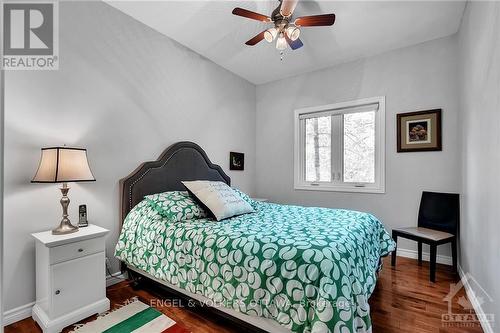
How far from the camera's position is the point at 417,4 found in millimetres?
2438

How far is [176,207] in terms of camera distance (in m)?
2.27

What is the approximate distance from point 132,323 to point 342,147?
128 inches

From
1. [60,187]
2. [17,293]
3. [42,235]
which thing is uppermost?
[60,187]

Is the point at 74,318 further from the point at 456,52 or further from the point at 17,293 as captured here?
the point at 456,52

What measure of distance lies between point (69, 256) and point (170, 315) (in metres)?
0.86

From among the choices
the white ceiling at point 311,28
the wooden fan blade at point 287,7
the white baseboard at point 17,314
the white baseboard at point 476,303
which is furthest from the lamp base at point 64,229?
the white baseboard at point 476,303

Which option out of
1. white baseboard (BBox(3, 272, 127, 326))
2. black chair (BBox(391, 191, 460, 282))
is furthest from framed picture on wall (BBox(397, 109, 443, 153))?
white baseboard (BBox(3, 272, 127, 326))

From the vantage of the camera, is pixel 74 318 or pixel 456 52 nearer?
pixel 74 318

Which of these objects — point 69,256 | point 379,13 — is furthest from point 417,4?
point 69,256

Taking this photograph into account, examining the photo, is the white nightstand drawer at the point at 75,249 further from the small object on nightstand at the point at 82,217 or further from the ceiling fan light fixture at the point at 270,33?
the ceiling fan light fixture at the point at 270,33

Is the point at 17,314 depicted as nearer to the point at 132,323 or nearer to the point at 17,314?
the point at 17,314

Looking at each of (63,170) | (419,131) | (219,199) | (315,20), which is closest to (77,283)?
(63,170)

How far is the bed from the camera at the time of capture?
1.31 meters

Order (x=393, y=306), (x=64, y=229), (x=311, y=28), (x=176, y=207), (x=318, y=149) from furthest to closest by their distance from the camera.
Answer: (x=318, y=149), (x=311, y=28), (x=176, y=207), (x=393, y=306), (x=64, y=229)
